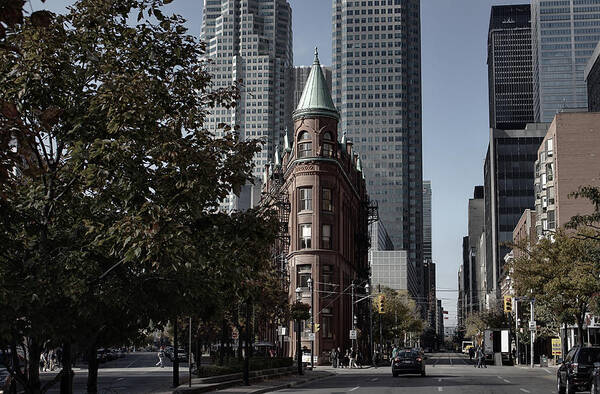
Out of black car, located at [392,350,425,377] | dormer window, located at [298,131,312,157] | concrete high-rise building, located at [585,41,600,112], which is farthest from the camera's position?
concrete high-rise building, located at [585,41,600,112]

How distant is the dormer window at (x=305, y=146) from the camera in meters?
76.4

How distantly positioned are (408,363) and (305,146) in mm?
34685

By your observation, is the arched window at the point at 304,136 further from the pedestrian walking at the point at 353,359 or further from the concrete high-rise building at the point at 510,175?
the concrete high-rise building at the point at 510,175

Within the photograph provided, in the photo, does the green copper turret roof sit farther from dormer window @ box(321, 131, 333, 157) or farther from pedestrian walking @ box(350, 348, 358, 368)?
pedestrian walking @ box(350, 348, 358, 368)

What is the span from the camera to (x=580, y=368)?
27.7m

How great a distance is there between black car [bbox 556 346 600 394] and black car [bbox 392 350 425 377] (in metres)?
17.2

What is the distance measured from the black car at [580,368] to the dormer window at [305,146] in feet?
162

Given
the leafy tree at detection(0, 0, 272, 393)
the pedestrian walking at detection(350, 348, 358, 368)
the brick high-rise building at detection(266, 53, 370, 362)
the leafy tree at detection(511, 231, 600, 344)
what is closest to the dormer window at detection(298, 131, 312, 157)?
the brick high-rise building at detection(266, 53, 370, 362)

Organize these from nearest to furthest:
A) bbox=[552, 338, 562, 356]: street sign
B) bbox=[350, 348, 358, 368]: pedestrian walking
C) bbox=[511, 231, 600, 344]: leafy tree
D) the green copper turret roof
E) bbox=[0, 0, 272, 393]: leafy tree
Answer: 1. bbox=[0, 0, 272, 393]: leafy tree
2. bbox=[511, 231, 600, 344]: leafy tree
3. bbox=[552, 338, 562, 356]: street sign
4. bbox=[350, 348, 358, 368]: pedestrian walking
5. the green copper turret roof

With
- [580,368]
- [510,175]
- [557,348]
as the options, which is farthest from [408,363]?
[510,175]

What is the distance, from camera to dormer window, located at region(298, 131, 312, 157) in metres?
→ 76.4

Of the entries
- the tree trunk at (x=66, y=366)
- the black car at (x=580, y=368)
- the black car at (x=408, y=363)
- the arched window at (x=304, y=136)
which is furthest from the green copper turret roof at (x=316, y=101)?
the tree trunk at (x=66, y=366)

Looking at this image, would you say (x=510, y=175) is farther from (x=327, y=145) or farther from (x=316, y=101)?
(x=316, y=101)

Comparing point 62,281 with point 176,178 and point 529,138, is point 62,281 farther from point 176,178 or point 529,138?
point 529,138
